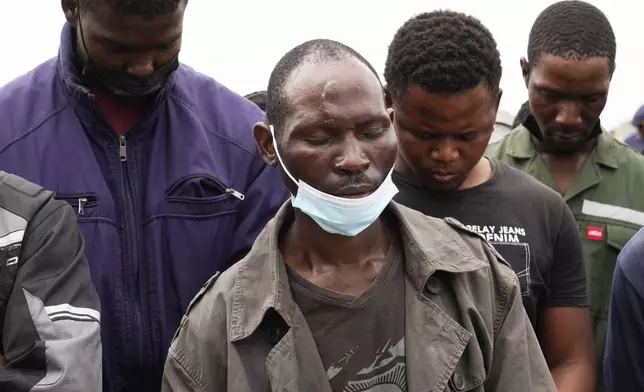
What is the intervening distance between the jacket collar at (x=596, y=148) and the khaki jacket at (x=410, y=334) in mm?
1591

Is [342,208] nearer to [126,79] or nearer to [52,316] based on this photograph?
[52,316]

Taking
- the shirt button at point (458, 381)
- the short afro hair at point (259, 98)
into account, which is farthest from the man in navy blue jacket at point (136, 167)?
the short afro hair at point (259, 98)

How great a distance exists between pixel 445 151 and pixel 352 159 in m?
0.73

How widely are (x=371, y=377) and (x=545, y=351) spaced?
1.05 m

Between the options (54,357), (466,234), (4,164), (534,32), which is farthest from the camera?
(534,32)

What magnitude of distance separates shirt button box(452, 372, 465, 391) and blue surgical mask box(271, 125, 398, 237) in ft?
1.52

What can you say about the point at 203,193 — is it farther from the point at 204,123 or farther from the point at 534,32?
the point at 534,32

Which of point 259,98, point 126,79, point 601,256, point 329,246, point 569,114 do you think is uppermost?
point 126,79

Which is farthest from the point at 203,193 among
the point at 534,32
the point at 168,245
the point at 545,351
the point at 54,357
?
the point at 534,32

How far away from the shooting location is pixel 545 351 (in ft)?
12.5

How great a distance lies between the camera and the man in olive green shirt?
4326 mm

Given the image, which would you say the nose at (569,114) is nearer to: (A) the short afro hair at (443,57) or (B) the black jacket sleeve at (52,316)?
(A) the short afro hair at (443,57)

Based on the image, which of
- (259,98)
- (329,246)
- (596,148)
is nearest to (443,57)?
(329,246)

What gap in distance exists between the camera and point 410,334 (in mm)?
2986
